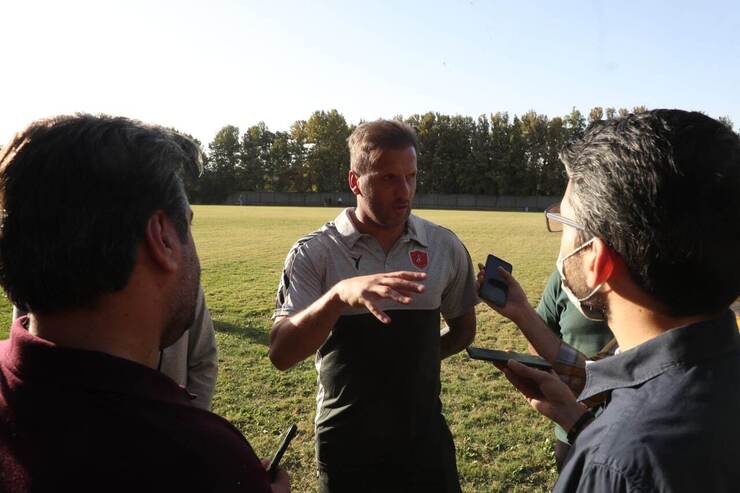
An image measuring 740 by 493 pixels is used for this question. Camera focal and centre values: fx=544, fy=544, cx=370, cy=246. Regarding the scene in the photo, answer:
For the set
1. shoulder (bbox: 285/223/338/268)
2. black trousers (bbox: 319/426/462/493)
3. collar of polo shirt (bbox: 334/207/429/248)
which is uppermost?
collar of polo shirt (bbox: 334/207/429/248)

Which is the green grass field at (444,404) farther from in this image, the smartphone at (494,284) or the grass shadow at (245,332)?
the smartphone at (494,284)

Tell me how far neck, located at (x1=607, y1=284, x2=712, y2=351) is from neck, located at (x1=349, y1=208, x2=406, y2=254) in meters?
1.72

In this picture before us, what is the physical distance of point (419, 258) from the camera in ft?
10.9

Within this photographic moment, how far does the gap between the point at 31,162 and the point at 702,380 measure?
180 centimetres

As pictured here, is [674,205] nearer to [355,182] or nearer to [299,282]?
[299,282]

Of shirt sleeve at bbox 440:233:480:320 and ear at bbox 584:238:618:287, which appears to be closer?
ear at bbox 584:238:618:287

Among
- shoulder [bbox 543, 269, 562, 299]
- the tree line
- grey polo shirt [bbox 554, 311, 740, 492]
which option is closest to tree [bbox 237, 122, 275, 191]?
the tree line

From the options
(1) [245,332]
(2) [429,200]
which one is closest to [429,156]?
(2) [429,200]

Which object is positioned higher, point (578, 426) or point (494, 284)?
point (494, 284)

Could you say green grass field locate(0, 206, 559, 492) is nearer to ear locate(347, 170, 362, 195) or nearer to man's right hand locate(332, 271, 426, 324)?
ear locate(347, 170, 362, 195)

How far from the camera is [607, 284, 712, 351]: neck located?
5.30ft

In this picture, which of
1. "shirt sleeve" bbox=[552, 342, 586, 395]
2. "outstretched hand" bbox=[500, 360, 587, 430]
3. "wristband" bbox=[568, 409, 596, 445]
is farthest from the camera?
"shirt sleeve" bbox=[552, 342, 586, 395]

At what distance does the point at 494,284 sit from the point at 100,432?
236cm

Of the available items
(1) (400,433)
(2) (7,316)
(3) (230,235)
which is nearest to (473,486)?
(1) (400,433)
